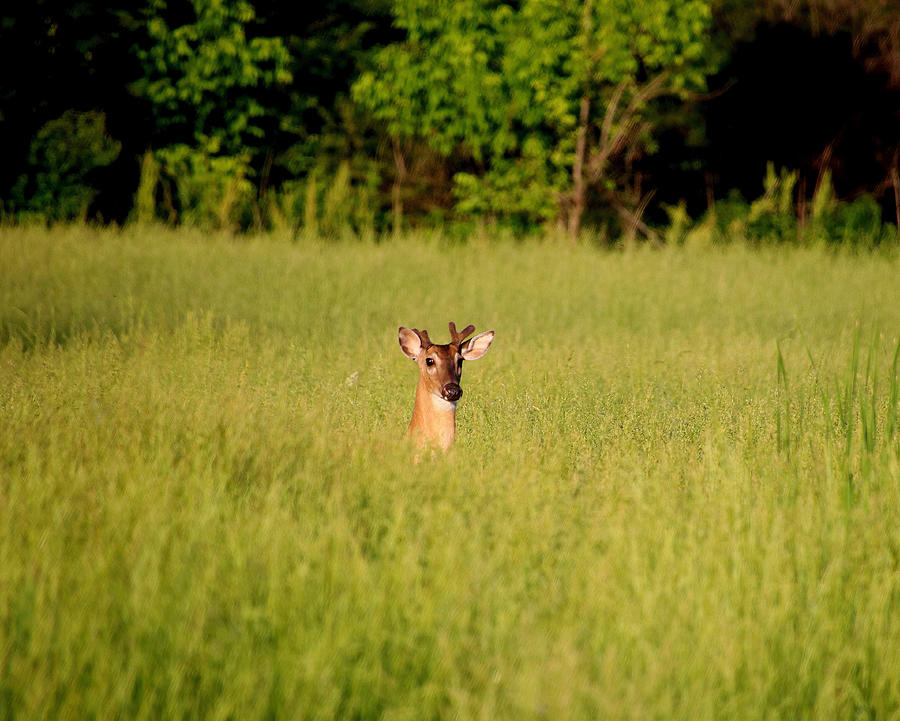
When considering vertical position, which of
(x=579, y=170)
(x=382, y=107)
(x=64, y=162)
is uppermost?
(x=382, y=107)

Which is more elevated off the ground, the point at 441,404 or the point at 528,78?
the point at 528,78

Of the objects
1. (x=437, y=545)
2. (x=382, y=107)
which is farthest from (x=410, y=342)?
(x=382, y=107)

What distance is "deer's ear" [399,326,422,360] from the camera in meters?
6.15

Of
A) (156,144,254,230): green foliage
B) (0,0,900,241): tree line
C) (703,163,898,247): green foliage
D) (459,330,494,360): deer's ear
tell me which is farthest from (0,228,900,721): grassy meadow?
(703,163,898,247): green foliage

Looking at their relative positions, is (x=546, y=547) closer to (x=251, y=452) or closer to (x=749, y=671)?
(x=749, y=671)

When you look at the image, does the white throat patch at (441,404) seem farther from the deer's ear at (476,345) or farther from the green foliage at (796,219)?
the green foliage at (796,219)

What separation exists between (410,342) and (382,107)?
545 inches

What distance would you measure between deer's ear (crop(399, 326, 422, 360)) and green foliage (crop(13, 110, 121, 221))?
1454cm

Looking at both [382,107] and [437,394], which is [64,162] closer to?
[382,107]

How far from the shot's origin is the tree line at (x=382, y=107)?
18.0m

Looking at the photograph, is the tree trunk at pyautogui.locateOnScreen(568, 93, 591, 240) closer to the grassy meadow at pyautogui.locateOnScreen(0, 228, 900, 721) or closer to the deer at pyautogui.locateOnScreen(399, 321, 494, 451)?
the grassy meadow at pyautogui.locateOnScreen(0, 228, 900, 721)

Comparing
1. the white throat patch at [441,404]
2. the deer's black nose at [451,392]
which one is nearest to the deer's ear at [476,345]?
the white throat patch at [441,404]

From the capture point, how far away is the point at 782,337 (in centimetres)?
1098

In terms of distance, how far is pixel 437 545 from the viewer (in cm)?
406
